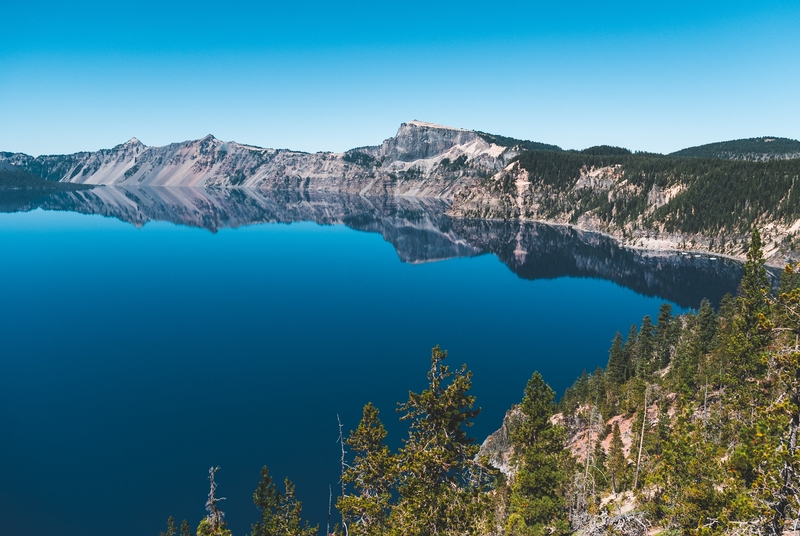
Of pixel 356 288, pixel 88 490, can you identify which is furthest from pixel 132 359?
pixel 356 288

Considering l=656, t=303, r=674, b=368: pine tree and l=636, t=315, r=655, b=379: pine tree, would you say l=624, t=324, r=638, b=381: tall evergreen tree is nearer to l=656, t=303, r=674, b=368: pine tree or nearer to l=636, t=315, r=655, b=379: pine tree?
l=636, t=315, r=655, b=379: pine tree

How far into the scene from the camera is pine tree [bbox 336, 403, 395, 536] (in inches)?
1033

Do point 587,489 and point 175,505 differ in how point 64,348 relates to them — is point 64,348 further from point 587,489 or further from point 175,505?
point 587,489

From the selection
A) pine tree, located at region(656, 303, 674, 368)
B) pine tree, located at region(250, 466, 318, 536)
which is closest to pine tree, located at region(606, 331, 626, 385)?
pine tree, located at region(656, 303, 674, 368)

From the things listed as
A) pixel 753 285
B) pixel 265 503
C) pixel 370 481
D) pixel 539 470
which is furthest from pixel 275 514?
pixel 753 285

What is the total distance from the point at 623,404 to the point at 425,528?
49.2 metres

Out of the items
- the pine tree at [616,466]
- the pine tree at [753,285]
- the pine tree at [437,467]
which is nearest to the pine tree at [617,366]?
the pine tree at [753,285]

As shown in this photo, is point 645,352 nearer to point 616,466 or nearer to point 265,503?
point 616,466

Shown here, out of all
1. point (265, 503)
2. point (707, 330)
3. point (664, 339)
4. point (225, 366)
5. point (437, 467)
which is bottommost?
point (225, 366)

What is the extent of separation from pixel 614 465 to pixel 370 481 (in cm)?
2738

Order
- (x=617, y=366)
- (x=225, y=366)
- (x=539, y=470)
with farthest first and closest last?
1. (x=225, y=366)
2. (x=617, y=366)
3. (x=539, y=470)

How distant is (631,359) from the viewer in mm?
77875

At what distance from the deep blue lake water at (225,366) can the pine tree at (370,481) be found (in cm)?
2423

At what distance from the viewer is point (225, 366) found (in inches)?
3369
